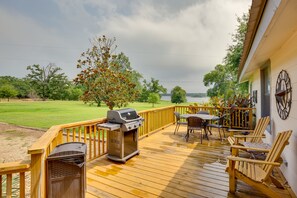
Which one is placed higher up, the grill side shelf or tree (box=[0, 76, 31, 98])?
tree (box=[0, 76, 31, 98])

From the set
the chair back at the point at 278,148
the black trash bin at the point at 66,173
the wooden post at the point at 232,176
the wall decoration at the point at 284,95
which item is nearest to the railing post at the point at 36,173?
the black trash bin at the point at 66,173

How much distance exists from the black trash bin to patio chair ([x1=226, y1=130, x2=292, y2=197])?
2040 millimetres

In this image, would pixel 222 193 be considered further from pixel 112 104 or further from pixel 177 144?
pixel 112 104

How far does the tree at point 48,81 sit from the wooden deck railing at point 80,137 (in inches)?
1205

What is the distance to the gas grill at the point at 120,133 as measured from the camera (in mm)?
3477

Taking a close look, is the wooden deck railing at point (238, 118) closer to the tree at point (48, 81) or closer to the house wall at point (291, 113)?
the house wall at point (291, 113)

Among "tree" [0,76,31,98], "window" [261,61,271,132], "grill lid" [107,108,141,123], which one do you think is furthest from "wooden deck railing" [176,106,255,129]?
"tree" [0,76,31,98]

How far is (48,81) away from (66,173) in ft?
126

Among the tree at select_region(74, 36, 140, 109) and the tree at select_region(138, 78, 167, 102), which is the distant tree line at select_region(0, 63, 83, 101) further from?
the tree at select_region(74, 36, 140, 109)

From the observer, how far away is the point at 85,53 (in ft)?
22.7

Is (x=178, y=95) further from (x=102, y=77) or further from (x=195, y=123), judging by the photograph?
(x=195, y=123)

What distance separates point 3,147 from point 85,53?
18.6 ft

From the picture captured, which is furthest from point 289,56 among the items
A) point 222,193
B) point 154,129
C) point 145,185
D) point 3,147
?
point 3,147

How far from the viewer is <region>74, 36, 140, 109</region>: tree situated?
6633 mm
